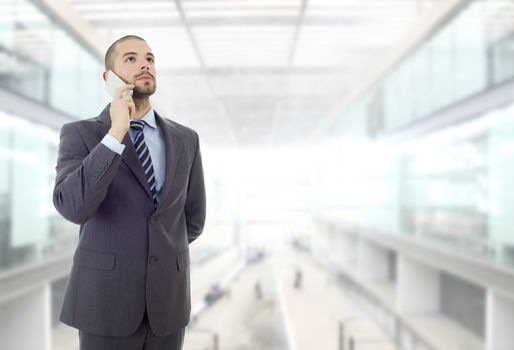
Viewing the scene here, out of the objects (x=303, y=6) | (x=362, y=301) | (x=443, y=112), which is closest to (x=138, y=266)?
(x=303, y=6)

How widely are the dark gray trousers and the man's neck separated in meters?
0.58

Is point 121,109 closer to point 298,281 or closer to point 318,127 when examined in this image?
point 318,127

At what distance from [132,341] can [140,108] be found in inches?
26.4

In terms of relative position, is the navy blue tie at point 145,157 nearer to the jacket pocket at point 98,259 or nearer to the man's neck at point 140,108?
the man's neck at point 140,108

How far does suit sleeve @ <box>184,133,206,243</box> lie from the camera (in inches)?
63.3

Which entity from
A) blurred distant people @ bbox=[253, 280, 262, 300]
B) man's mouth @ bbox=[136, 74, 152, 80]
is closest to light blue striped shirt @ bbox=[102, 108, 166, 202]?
man's mouth @ bbox=[136, 74, 152, 80]

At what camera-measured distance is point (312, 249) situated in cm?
2850

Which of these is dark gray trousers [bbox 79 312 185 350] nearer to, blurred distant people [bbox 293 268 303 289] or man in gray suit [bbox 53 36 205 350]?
man in gray suit [bbox 53 36 205 350]

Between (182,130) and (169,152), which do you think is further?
(182,130)

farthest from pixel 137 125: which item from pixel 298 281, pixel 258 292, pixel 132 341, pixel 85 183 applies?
pixel 298 281

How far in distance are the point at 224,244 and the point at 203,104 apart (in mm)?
8093

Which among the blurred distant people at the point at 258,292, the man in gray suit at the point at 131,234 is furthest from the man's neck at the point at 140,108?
the blurred distant people at the point at 258,292

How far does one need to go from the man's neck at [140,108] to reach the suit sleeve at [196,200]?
20cm

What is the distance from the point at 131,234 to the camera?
141 centimetres
